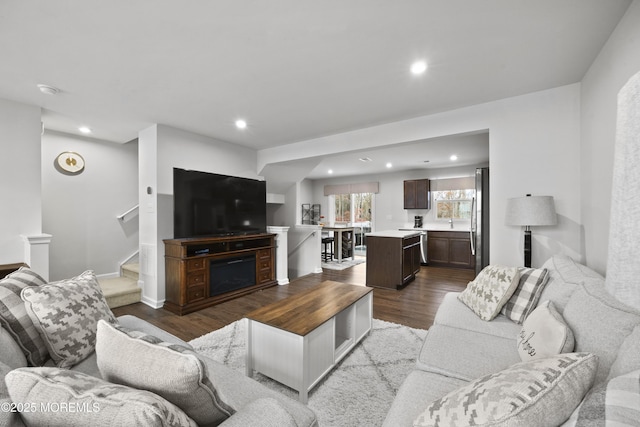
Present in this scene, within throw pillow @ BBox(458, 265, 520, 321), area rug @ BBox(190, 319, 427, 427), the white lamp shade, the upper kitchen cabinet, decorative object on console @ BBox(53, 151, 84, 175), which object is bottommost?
area rug @ BBox(190, 319, 427, 427)

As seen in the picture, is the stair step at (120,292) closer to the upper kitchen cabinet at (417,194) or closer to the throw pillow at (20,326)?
the throw pillow at (20,326)

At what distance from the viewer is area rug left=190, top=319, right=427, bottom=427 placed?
163cm

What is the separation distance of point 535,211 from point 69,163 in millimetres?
5854

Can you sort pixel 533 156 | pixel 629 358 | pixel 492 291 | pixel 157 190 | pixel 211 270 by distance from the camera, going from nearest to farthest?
pixel 629 358, pixel 492 291, pixel 533 156, pixel 157 190, pixel 211 270

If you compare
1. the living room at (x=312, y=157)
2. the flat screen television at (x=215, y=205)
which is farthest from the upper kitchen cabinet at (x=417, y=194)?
the flat screen television at (x=215, y=205)

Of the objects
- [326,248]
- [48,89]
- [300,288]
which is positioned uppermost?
[48,89]

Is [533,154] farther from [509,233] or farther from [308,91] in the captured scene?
[308,91]

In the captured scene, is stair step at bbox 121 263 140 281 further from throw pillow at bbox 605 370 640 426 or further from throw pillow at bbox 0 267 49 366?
throw pillow at bbox 605 370 640 426

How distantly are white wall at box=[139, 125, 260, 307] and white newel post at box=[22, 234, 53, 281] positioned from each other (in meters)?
0.97

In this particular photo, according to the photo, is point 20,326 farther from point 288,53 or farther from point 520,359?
point 520,359

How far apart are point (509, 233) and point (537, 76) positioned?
1472mm

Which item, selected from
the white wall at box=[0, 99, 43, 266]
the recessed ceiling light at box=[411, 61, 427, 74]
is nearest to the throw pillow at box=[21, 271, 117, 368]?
the white wall at box=[0, 99, 43, 266]

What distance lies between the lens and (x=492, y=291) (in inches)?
79.2

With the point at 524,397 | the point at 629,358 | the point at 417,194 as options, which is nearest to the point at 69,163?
the point at 524,397
